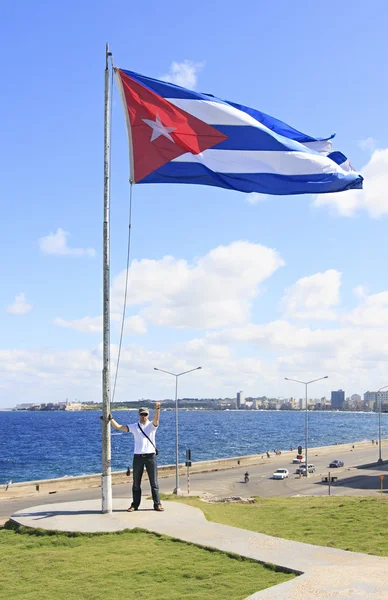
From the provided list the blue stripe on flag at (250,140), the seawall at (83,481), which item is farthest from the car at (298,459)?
the blue stripe on flag at (250,140)

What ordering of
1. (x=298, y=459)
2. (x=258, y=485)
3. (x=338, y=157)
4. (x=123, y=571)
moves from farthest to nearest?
(x=298, y=459) → (x=258, y=485) → (x=338, y=157) → (x=123, y=571)

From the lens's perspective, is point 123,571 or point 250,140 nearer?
point 123,571

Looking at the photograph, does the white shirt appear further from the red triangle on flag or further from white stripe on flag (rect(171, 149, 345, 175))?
white stripe on flag (rect(171, 149, 345, 175))

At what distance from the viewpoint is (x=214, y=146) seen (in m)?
13.5

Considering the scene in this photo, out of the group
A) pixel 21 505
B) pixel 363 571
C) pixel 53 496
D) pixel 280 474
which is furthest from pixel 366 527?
pixel 280 474

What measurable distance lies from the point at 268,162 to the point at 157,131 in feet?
8.13

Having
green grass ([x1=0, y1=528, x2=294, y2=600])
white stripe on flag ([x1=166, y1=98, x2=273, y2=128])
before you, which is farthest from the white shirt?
white stripe on flag ([x1=166, y1=98, x2=273, y2=128])

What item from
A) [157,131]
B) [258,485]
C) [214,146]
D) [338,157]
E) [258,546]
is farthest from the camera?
[258,485]

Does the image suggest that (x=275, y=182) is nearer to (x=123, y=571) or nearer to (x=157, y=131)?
(x=157, y=131)

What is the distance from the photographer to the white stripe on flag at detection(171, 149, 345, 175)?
1343 cm

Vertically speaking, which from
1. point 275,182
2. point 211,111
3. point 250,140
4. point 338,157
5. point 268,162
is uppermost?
→ point 211,111

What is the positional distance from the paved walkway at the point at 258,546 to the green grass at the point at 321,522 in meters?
0.64

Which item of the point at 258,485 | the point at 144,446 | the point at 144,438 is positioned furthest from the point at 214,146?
the point at 258,485

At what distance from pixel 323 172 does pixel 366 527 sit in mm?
7292
